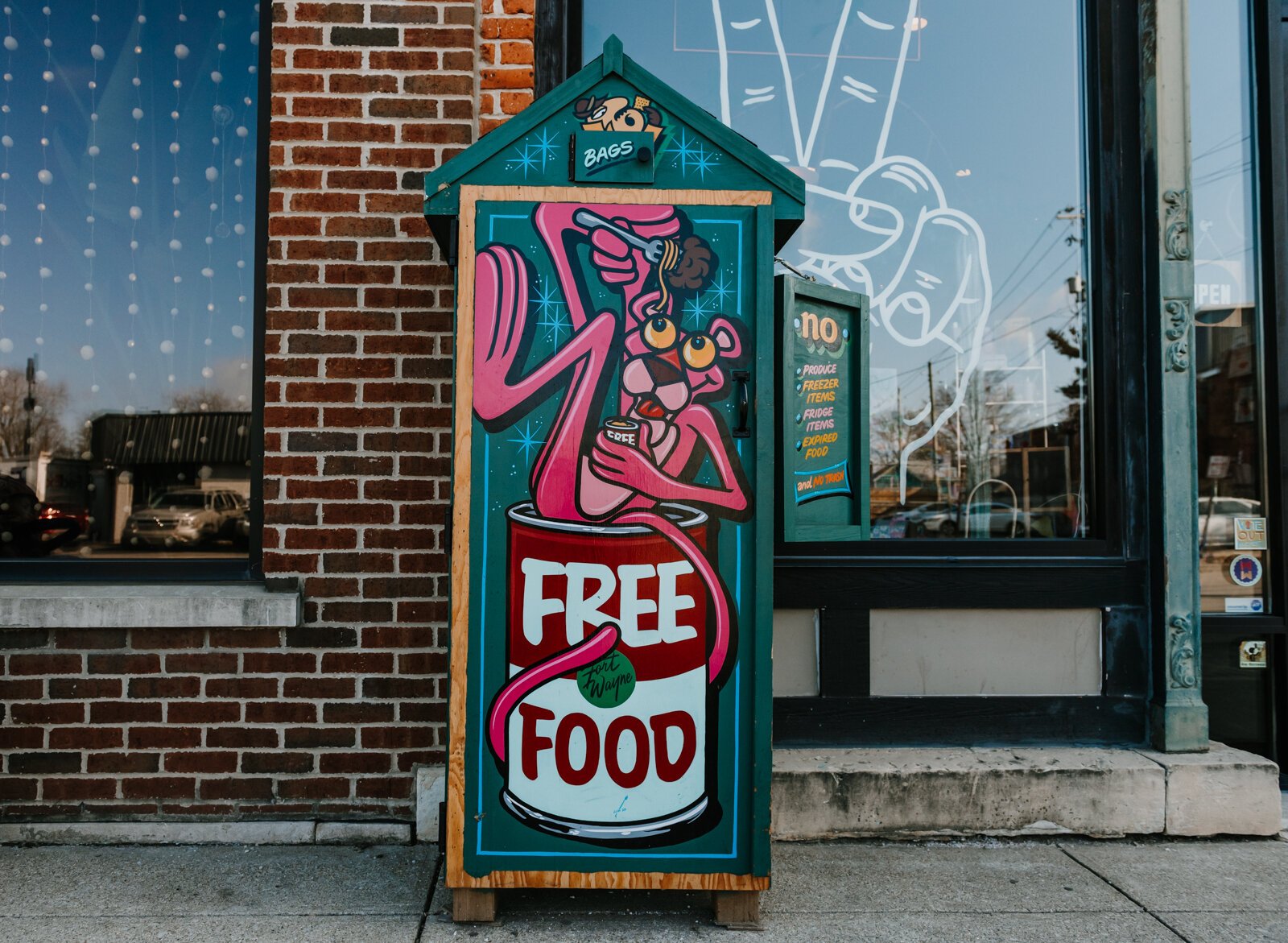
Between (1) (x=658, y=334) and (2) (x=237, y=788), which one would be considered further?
(2) (x=237, y=788)

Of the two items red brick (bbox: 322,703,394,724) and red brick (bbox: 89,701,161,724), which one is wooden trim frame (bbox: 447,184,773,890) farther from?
red brick (bbox: 89,701,161,724)

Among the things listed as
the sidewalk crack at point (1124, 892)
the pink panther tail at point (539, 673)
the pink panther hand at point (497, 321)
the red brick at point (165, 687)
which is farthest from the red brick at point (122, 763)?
the sidewalk crack at point (1124, 892)

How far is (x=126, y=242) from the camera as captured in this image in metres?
3.71

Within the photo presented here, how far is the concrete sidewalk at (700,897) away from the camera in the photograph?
2670mm

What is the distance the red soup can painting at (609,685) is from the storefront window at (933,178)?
172cm

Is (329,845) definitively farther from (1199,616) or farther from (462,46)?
(1199,616)

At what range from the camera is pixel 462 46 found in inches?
136

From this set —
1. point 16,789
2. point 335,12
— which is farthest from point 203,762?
point 335,12

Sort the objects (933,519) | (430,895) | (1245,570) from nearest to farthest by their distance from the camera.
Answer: (430,895)
(933,519)
(1245,570)

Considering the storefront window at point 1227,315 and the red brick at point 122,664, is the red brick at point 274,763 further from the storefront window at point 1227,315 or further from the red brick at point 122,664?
the storefront window at point 1227,315

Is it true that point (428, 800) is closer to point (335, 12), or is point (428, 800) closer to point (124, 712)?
point (124, 712)

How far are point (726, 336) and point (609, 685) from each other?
115 centimetres

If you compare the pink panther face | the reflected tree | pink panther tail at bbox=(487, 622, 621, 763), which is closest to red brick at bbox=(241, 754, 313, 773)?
pink panther tail at bbox=(487, 622, 621, 763)

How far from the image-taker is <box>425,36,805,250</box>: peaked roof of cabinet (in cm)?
261
